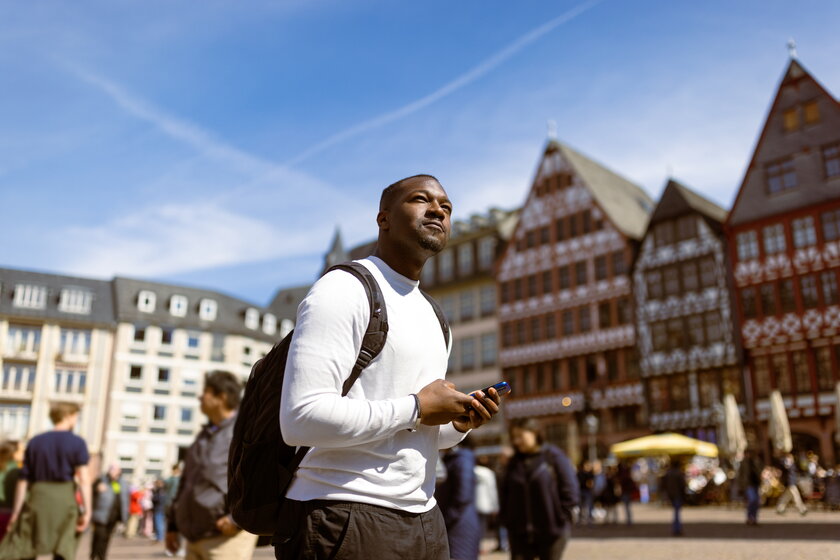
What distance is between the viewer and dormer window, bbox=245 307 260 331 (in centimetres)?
6681

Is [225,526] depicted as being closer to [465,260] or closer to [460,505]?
[460,505]

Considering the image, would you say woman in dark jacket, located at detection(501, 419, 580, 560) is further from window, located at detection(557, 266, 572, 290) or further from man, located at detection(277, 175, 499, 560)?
window, located at detection(557, 266, 572, 290)

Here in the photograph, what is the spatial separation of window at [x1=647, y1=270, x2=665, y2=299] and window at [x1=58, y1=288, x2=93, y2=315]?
126ft

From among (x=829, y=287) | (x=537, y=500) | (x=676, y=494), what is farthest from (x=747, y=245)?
(x=537, y=500)

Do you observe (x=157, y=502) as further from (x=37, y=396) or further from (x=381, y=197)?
(x=37, y=396)

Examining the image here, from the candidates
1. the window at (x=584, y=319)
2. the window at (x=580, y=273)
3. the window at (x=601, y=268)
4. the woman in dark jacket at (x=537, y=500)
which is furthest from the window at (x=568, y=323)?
the woman in dark jacket at (x=537, y=500)

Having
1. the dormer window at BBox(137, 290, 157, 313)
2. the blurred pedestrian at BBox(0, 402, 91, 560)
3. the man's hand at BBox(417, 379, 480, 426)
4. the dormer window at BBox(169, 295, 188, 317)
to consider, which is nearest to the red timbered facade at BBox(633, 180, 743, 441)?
the blurred pedestrian at BBox(0, 402, 91, 560)

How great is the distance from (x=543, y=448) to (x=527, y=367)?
3591 cm

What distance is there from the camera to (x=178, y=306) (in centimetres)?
6350

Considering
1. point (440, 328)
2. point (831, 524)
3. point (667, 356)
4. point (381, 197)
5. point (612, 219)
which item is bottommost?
point (831, 524)

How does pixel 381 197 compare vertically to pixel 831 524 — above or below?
above

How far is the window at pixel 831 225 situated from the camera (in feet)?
107

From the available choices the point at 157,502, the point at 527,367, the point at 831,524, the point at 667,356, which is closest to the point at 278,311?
the point at 527,367

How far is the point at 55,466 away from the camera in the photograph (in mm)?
6000
